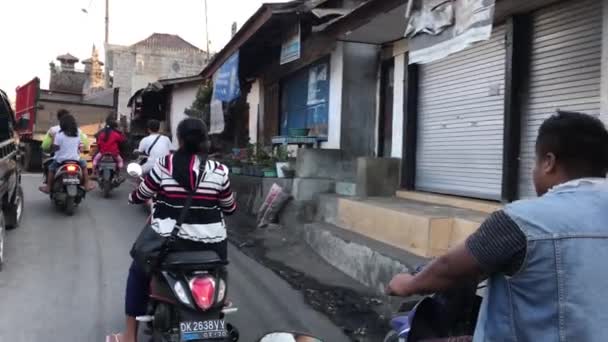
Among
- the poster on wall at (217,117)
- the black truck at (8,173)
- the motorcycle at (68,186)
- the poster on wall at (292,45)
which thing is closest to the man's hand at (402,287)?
the black truck at (8,173)

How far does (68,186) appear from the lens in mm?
8641

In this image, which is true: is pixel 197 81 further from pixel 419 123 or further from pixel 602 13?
pixel 602 13

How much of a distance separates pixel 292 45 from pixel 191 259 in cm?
628

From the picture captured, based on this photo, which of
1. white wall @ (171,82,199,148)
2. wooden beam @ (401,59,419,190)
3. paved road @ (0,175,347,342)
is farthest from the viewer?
white wall @ (171,82,199,148)

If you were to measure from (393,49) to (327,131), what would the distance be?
1891 millimetres

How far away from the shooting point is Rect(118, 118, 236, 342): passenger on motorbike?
3699 mm

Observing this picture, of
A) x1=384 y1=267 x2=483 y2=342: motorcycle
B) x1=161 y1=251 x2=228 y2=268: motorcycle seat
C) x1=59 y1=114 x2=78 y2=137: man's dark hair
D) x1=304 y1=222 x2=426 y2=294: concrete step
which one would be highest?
x1=59 y1=114 x2=78 y2=137: man's dark hair

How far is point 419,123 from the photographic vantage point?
8039 millimetres

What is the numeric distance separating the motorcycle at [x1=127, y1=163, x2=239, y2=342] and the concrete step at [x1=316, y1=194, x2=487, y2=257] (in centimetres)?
260

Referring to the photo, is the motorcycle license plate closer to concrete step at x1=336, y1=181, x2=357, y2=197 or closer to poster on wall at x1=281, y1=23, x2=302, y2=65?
concrete step at x1=336, y1=181, x2=357, y2=197

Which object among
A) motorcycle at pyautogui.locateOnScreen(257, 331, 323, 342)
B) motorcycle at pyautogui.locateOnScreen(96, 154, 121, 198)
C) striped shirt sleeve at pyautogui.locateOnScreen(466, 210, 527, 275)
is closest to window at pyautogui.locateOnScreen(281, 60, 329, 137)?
motorcycle at pyautogui.locateOnScreen(96, 154, 121, 198)

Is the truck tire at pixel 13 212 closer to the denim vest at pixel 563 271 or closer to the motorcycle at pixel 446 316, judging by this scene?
the motorcycle at pixel 446 316

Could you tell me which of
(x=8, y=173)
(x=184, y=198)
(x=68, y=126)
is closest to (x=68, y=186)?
(x=68, y=126)

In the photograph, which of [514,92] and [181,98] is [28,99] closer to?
[181,98]
